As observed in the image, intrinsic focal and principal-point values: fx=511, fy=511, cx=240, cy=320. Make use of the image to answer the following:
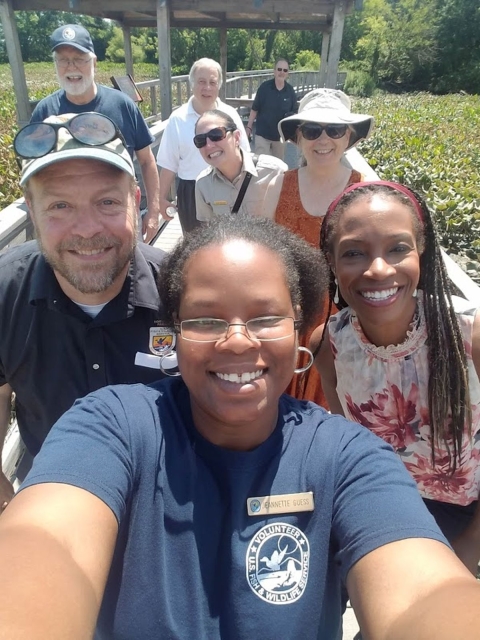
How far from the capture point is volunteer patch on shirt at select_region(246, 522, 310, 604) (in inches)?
44.3

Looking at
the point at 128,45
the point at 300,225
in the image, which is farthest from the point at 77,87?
the point at 128,45

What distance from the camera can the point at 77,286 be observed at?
5.85ft

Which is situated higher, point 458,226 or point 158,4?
point 158,4

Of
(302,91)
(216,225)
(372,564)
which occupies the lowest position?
(302,91)

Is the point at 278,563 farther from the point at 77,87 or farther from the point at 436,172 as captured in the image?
the point at 436,172

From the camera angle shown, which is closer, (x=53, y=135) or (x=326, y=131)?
(x=53, y=135)

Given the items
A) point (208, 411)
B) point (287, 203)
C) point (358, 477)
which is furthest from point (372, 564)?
point (287, 203)

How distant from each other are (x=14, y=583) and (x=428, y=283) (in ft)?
5.21

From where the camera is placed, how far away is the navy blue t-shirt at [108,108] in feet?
13.4

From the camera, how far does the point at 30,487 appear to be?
3.81ft

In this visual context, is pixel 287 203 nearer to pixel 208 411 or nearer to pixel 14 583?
pixel 208 411

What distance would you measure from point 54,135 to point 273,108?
716 centimetres

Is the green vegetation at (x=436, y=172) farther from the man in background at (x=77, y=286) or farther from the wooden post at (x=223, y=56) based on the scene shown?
the wooden post at (x=223, y=56)

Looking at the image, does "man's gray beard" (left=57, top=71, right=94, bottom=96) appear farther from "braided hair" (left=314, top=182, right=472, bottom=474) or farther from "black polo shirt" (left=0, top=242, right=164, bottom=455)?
"braided hair" (left=314, top=182, right=472, bottom=474)
